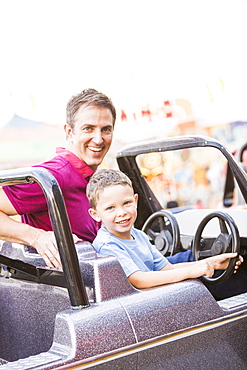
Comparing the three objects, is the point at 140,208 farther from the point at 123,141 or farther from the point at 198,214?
the point at 123,141

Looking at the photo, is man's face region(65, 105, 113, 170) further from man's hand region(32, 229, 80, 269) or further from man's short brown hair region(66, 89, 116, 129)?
man's hand region(32, 229, 80, 269)

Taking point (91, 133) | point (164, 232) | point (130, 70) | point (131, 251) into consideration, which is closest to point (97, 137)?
point (91, 133)

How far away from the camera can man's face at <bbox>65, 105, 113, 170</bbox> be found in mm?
2225

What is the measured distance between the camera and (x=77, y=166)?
7.32 feet

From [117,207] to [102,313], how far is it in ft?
1.34

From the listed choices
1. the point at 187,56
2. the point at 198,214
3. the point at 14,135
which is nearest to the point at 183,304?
the point at 198,214

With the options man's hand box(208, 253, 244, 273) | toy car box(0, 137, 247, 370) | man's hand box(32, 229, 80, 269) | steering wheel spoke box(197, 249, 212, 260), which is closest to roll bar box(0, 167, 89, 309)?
toy car box(0, 137, 247, 370)

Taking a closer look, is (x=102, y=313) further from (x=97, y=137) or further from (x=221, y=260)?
(x=97, y=137)

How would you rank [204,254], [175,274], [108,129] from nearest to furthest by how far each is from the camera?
[175,274] < [108,129] < [204,254]

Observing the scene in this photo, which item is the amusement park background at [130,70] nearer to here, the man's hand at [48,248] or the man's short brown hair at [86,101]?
the man's short brown hair at [86,101]

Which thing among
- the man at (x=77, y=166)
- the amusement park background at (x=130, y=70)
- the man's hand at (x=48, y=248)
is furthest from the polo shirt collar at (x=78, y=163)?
the amusement park background at (x=130, y=70)

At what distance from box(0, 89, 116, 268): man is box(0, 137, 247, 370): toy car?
17cm

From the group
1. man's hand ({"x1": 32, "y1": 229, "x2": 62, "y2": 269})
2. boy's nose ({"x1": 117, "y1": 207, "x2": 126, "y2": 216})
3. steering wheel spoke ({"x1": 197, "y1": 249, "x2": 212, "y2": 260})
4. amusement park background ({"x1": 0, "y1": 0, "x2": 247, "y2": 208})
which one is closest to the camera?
man's hand ({"x1": 32, "y1": 229, "x2": 62, "y2": 269})

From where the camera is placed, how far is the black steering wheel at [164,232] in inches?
104
